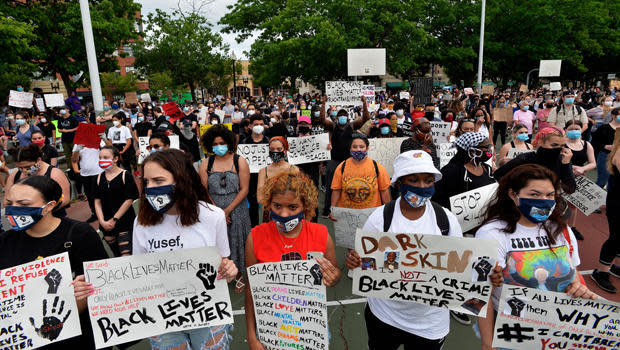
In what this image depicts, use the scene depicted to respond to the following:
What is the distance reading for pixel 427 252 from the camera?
2.26 m

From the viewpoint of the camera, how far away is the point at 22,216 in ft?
7.59

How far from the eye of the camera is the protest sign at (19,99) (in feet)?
44.9

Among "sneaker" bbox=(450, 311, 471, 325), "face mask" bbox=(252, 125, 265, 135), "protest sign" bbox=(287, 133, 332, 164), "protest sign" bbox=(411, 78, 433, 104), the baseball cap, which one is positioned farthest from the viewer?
"protest sign" bbox=(411, 78, 433, 104)

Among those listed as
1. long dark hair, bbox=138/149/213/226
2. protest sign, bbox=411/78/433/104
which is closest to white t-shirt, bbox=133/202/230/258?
long dark hair, bbox=138/149/213/226

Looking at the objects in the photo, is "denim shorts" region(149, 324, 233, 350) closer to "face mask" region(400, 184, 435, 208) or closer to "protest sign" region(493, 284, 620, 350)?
"face mask" region(400, 184, 435, 208)

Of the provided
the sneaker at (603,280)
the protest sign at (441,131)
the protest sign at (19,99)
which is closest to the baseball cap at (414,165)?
the sneaker at (603,280)

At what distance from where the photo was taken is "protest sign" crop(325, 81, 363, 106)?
9727 mm

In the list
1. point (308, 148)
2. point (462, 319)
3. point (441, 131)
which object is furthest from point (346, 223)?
point (441, 131)

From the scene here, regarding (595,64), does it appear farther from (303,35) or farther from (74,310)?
(74,310)

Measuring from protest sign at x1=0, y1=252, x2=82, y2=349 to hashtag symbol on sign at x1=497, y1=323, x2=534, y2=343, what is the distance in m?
2.63

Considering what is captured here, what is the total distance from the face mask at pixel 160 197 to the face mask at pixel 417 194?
1.55 m

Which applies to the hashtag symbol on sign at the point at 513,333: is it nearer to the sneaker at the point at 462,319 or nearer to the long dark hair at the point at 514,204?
the long dark hair at the point at 514,204

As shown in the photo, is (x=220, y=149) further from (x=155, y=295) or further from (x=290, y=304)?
(x=290, y=304)

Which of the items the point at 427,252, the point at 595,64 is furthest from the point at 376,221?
the point at 595,64
